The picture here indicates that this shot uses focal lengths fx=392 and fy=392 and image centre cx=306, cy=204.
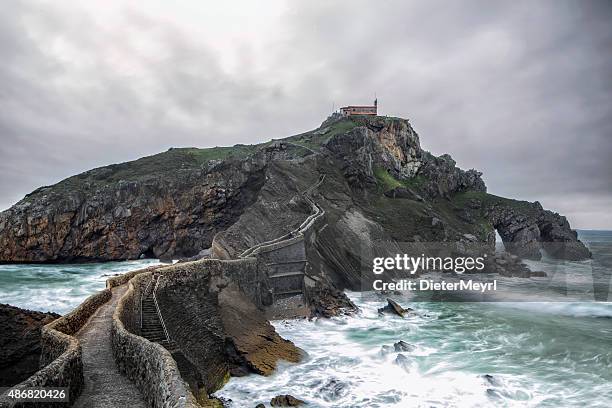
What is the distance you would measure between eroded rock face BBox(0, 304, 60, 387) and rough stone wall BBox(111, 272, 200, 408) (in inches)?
347

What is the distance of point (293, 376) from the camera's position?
67.5 feet

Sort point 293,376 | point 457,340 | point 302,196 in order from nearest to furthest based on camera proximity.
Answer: point 293,376
point 457,340
point 302,196

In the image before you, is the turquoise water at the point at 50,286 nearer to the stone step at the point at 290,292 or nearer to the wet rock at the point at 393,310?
the stone step at the point at 290,292

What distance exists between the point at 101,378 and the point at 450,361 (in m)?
19.6

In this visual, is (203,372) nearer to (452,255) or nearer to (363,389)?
(363,389)

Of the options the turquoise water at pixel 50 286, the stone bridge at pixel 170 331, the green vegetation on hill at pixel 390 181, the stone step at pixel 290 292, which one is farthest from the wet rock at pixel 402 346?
the green vegetation on hill at pixel 390 181

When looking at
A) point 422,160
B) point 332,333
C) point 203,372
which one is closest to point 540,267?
point 422,160

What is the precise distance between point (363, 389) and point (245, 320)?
8.29 meters

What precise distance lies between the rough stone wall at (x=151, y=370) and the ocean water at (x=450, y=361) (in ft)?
24.9

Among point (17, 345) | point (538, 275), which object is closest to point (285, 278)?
point (17, 345)

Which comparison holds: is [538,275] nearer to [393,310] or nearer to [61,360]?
[393,310]

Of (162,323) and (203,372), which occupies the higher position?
(162,323)

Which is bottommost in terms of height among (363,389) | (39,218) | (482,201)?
(363,389)

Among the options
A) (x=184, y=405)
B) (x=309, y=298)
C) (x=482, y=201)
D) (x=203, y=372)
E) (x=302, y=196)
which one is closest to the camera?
(x=184, y=405)
